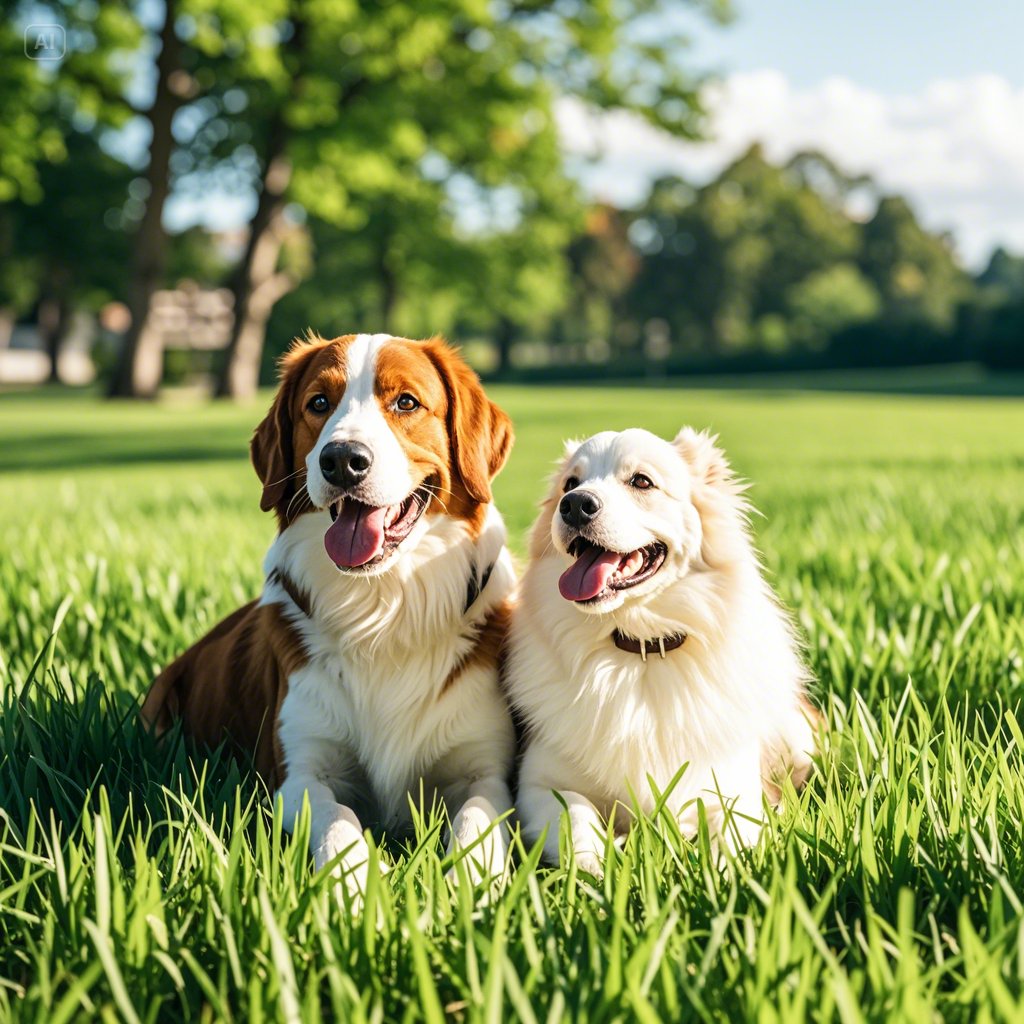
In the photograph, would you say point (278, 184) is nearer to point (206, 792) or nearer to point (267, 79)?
point (267, 79)

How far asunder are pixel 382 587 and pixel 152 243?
23916mm

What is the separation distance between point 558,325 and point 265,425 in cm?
8989

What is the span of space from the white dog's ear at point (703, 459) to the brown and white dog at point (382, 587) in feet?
1.83

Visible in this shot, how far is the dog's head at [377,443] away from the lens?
9.11 feet

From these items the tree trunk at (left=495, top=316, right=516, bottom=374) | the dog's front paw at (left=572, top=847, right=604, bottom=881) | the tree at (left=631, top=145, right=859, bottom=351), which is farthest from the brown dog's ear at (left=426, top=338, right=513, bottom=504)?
the tree at (left=631, top=145, right=859, bottom=351)

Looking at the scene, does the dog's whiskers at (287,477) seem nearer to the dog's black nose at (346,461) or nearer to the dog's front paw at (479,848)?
the dog's black nose at (346,461)

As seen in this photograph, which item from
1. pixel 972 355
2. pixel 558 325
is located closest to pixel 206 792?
pixel 972 355

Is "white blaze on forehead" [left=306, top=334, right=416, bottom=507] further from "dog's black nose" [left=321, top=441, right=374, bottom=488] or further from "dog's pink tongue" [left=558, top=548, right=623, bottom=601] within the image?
"dog's pink tongue" [left=558, top=548, right=623, bottom=601]

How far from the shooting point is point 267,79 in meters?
23.8

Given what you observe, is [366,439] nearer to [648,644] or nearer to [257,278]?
[648,644]

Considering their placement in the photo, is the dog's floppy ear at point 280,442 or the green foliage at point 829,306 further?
the green foliage at point 829,306

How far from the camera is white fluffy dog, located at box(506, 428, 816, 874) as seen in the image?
2689 millimetres

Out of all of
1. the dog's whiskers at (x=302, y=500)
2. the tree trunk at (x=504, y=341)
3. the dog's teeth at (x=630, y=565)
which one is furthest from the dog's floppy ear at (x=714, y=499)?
the tree trunk at (x=504, y=341)

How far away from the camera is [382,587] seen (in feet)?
9.75
